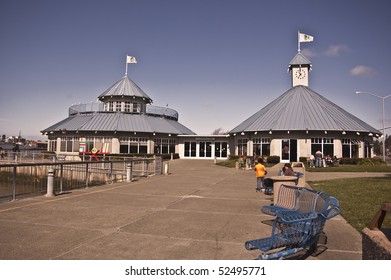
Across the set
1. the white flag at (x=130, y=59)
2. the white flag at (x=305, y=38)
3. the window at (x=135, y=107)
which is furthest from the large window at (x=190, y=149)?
the white flag at (x=305, y=38)

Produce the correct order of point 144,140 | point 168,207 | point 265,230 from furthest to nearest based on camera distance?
point 144,140 → point 168,207 → point 265,230

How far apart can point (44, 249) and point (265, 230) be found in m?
4.22

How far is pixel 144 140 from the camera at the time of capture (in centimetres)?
4025

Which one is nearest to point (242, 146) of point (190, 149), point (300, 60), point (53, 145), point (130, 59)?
point (190, 149)

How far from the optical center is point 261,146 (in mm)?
33906

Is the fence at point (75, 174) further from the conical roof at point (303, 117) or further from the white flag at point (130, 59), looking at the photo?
the white flag at point (130, 59)

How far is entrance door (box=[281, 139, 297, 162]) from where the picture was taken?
31938 mm

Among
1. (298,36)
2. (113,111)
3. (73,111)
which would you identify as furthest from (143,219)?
(298,36)

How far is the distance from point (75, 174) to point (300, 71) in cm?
3375

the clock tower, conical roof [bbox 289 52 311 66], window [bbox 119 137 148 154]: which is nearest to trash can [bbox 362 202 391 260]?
window [bbox 119 137 148 154]

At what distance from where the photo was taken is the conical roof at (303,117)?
103 feet

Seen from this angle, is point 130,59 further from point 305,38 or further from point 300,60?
point 305,38

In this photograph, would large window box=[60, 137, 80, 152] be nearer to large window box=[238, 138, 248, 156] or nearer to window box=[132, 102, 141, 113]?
window box=[132, 102, 141, 113]

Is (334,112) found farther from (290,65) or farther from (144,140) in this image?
(144,140)
